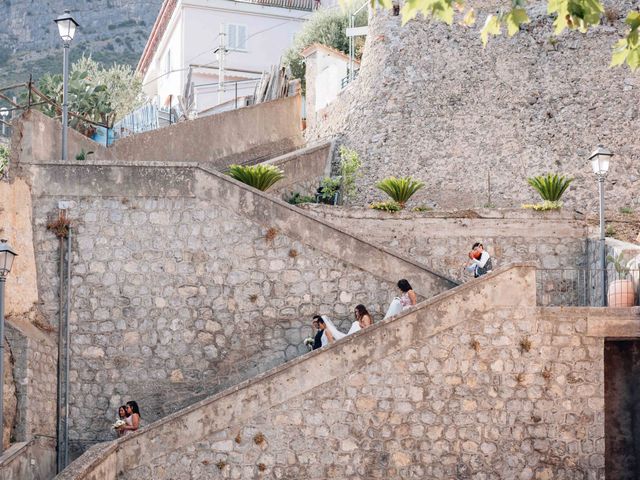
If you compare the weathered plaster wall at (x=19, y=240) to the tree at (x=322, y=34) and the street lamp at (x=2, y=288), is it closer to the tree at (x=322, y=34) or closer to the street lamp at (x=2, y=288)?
the street lamp at (x=2, y=288)

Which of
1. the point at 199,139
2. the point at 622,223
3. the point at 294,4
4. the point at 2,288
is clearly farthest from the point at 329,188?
the point at 294,4

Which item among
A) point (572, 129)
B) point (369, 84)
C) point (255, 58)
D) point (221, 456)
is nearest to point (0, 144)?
point (255, 58)

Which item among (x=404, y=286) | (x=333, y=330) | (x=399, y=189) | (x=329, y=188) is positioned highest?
(x=329, y=188)

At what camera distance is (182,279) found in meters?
21.9

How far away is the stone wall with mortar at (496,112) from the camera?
28.4 meters

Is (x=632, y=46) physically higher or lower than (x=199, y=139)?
lower

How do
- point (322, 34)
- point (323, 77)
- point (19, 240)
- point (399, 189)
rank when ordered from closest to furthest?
point (19, 240) < point (399, 189) < point (323, 77) < point (322, 34)

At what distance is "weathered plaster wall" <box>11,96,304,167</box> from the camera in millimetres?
22531

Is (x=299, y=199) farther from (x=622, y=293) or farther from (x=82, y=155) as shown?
(x=622, y=293)

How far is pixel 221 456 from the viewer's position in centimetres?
1894

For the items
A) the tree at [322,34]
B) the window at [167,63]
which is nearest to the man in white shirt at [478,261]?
the tree at [322,34]

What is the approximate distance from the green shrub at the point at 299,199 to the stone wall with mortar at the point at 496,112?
1.27m

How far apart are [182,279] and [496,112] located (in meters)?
9.61

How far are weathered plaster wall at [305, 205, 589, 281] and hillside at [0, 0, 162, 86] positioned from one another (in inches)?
2183
